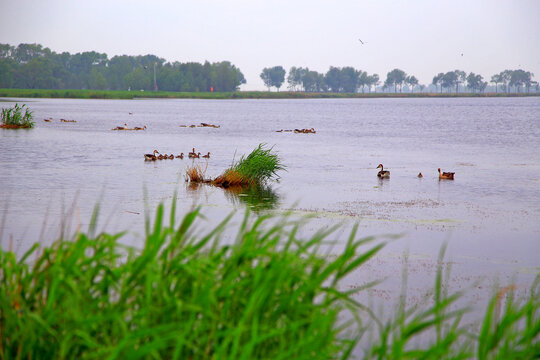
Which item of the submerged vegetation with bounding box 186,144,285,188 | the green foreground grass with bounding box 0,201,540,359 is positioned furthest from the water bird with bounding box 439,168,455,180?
the green foreground grass with bounding box 0,201,540,359

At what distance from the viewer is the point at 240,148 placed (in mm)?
40062

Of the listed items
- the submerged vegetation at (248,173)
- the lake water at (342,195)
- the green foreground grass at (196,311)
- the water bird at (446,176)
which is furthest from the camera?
the water bird at (446,176)

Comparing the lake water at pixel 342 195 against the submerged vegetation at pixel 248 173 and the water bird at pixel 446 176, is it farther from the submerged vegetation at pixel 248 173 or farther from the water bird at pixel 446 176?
the submerged vegetation at pixel 248 173

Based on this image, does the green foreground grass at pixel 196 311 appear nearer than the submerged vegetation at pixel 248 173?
Yes

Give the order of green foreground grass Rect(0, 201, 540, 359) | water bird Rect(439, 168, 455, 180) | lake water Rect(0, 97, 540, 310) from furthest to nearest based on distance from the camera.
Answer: water bird Rect(439, 168, 455, 180) → lake water Rect(0, 97, 540, 310) → green foreground grass Rect(0, 201, 540, 359)

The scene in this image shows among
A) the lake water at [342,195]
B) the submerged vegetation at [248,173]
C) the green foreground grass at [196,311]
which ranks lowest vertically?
the lake water at [342,195]

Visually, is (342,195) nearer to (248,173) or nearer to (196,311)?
(248,173)

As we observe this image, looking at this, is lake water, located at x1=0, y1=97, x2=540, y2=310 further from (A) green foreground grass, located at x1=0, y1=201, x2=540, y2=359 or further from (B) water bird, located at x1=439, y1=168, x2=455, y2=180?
(A) green foreground grass, located at x1=0, y1=201, x2=540, y2=359

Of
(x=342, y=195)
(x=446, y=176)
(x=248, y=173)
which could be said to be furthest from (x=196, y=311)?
(x=446, y=176)

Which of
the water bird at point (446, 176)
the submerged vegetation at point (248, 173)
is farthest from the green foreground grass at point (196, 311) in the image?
the water bird at point (446, 176)

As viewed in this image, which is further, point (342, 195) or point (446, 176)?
point (446, 176)

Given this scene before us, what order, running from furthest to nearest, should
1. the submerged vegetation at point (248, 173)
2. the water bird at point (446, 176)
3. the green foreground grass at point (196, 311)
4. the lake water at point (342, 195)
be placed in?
the water bird at point (446, 176) → the submerged vegetation at point (248, 173) → the lake water at point (342, 195) → the green foreground grass at point (196, 311)

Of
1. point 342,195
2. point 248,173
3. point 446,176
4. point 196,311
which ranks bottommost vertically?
point 342,195

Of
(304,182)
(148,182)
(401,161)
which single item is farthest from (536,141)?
(148,182)
